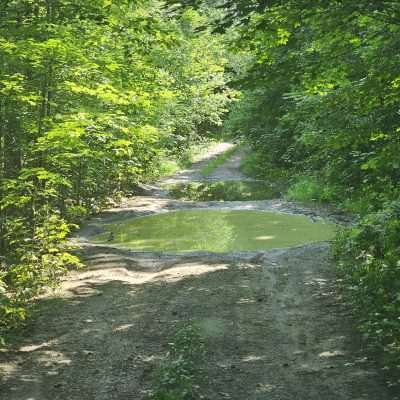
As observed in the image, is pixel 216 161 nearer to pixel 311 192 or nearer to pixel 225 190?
pixel 225 190

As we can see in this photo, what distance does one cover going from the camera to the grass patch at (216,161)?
33.6 m

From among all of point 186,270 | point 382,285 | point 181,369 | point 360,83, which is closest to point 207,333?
point 181,369

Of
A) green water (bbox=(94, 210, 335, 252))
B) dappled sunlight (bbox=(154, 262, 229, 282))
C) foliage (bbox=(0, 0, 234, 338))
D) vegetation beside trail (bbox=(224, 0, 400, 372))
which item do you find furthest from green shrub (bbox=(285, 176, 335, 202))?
vegetation beside trail (bbox=(224, 0, 400, 372))

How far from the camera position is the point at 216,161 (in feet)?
126

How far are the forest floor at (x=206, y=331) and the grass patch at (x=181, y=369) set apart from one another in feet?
0.39

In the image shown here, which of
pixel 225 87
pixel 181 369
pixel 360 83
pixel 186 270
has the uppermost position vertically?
pixel 225 87

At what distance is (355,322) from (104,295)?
4674 mm

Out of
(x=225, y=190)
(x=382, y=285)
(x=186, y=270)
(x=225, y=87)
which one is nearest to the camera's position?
(x=382, y=285)

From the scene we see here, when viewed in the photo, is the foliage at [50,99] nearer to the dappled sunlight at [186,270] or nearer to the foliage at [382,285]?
the dappled sunlight at [186,270]

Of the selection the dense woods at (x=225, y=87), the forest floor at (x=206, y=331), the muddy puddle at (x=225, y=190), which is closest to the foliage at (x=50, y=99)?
the dense woods at (x=225, y=87)

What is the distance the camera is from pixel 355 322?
8.44 m

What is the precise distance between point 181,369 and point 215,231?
406 inches

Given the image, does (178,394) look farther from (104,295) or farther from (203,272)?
(203,272)

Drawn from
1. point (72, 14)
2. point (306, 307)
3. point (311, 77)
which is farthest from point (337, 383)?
point (72, 14)
